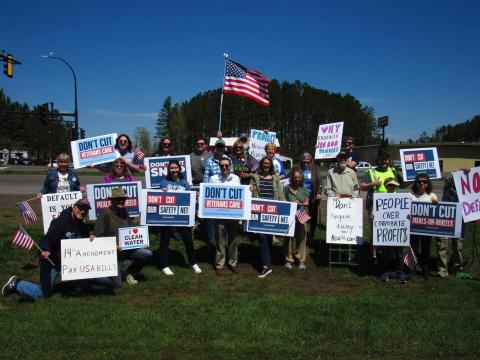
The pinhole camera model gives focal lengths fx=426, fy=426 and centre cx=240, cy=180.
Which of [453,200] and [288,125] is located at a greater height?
[288,125]

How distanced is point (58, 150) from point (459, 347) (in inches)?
4123

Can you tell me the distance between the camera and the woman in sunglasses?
8508mm

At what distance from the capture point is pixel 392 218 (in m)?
8.35

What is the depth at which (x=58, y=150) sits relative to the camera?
99438 mm

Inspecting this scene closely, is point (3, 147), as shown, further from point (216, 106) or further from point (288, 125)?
point (288, 125)

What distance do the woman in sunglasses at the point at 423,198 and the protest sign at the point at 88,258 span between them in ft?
19.1

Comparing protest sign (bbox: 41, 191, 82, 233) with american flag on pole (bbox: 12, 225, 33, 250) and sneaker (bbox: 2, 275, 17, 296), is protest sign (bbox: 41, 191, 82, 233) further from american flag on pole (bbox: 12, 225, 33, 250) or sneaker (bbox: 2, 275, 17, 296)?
sneaker (bbox: 2, 275, 17, 296)

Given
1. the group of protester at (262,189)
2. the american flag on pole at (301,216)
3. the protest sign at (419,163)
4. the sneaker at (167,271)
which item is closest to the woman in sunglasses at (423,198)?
the group of protester at (262,189)

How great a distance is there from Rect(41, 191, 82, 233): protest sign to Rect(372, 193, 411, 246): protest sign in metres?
6.04

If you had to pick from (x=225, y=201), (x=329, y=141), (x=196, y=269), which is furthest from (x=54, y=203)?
(x=329, y=141)

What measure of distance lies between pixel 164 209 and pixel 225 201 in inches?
47.5

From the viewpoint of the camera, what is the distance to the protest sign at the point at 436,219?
8.24m

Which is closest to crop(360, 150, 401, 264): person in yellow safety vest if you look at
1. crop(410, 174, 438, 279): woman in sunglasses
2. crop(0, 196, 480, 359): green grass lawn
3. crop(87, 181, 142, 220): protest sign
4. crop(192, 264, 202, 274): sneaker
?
crop(410, 174, 438, 279): woman in sunglasses

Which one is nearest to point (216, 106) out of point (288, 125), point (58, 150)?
point (288, 125)
